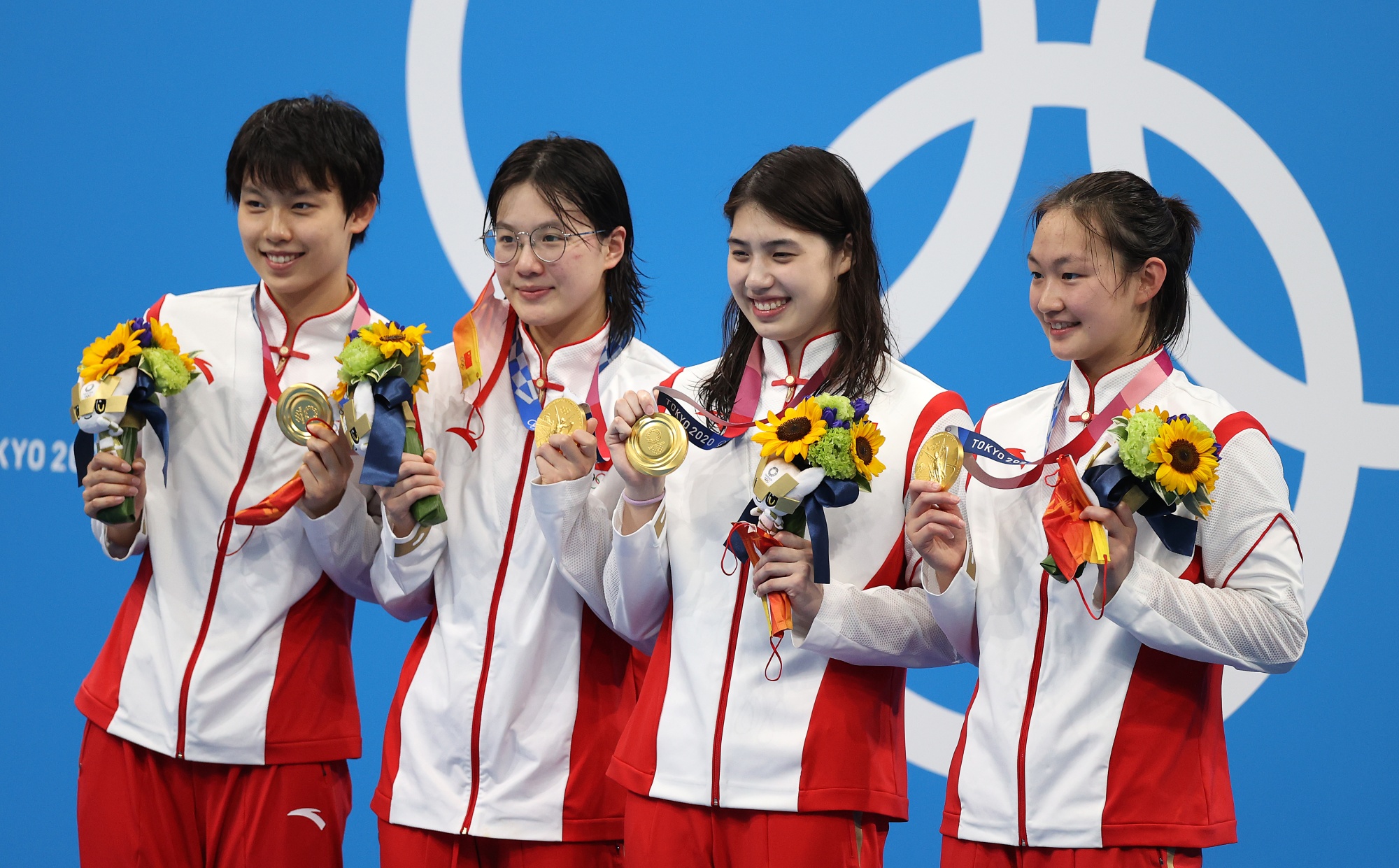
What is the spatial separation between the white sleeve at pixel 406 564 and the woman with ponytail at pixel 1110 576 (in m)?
0.95

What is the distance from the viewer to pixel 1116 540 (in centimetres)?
200

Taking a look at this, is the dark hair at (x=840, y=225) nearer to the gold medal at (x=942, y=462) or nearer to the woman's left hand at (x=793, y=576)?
the gold medal at (x=942, y=462)

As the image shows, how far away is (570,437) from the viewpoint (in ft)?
7.93

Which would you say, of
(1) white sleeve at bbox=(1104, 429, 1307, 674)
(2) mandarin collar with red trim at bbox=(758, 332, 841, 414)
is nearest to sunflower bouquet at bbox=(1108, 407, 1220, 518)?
(1) white sleeve at bbox=(1104, 429, 1307, 674)

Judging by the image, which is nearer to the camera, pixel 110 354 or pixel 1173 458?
pixel 1173 458

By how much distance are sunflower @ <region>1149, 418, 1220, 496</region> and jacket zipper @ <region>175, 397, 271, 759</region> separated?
68.4 inches

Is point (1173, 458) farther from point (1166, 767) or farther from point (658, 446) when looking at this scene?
point (658, 446)

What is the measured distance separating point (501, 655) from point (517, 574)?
0.16 metres

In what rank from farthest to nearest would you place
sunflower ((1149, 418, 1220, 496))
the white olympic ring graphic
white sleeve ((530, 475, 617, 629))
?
the white olympic ring graphic → white sleeve ((530, 475, 617, 629)) → sunflower ((1149, 418, 1220, 496))

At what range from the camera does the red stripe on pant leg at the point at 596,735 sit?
2.45m

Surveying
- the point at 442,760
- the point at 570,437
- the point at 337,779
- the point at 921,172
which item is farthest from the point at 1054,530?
the point at 921,172

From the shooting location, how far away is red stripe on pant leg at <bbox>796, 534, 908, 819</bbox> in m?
2.16

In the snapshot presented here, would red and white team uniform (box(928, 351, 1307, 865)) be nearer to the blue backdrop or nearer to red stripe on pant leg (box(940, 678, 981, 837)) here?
red stripe on pant leg (box(940, 678, 981, 837))

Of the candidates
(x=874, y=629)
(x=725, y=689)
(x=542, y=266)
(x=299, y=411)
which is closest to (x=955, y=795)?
(x=874, y=629)
